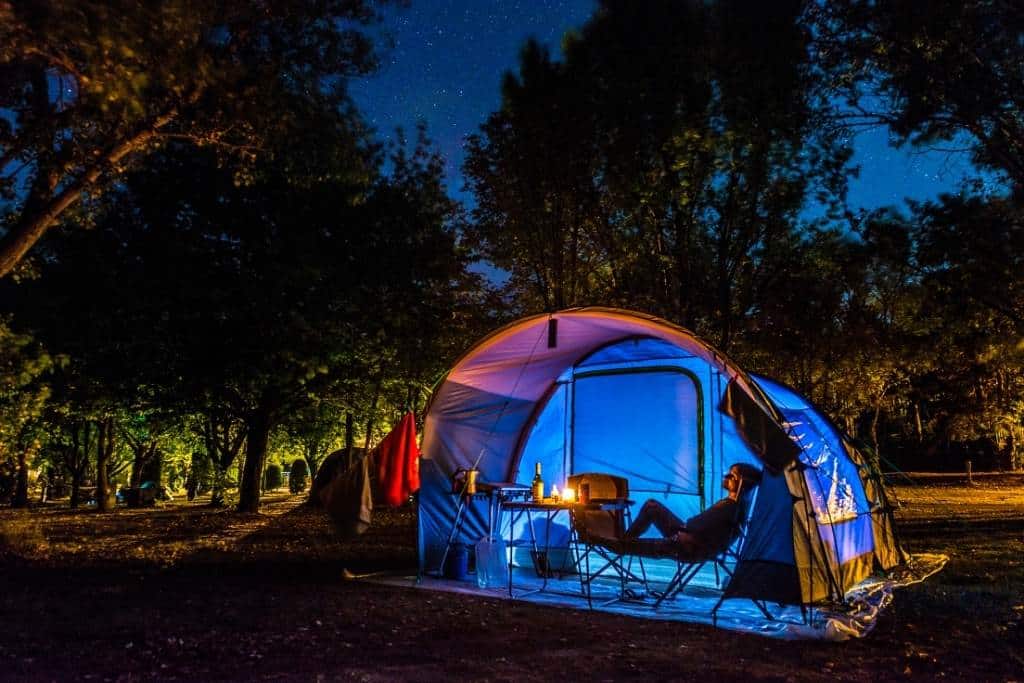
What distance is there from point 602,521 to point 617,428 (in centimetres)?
175

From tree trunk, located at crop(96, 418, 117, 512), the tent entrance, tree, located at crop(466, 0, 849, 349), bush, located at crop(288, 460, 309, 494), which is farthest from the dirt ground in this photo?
bush, located at crop(288, 460, 309, 494)

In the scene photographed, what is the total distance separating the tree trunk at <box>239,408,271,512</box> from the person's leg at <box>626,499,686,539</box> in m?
11.0

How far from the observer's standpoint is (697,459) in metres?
8.10

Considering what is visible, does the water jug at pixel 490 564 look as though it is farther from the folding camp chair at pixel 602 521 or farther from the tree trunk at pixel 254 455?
the tree trunk at pixel 254 455

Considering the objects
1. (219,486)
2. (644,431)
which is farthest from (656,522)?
(219,486)

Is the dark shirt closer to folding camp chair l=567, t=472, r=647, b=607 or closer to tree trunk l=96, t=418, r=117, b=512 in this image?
folding camp chair l=567, t=472, r=647, b=607

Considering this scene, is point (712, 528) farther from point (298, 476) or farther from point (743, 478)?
point (298, 476)

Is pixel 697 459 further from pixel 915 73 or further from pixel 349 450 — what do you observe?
pixel 349 450

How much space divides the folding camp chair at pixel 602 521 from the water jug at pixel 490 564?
0.77m

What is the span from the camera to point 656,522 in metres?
6.57

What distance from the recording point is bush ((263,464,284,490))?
36.5 metres

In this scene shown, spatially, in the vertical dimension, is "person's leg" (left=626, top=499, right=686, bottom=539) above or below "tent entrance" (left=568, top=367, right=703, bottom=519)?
below

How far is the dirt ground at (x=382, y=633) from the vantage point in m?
4.43

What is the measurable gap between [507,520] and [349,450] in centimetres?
Answer: 1149
